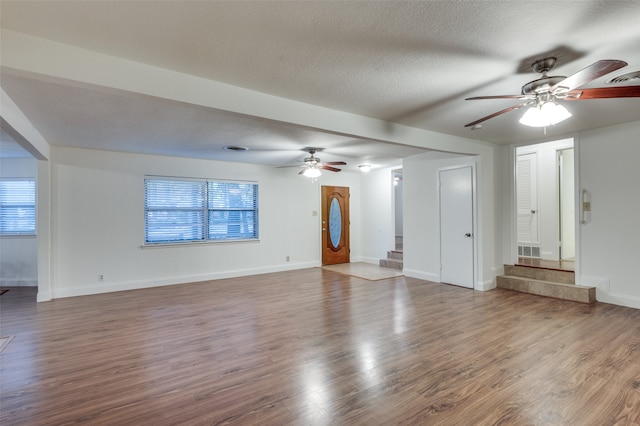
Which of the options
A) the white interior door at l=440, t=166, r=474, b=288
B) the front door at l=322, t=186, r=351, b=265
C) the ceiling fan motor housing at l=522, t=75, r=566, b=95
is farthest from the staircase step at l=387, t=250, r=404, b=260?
the ceiling fan motor housing at l=522, t=75, r=566, b=95

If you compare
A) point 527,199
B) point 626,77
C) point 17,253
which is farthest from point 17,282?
point 527,199

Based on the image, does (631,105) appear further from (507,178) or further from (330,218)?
(330,218)

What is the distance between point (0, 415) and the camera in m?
2.05

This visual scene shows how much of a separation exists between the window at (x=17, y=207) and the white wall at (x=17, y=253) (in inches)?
5.1

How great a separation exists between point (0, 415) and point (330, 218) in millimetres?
6582

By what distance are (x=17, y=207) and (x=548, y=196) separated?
34.6ft

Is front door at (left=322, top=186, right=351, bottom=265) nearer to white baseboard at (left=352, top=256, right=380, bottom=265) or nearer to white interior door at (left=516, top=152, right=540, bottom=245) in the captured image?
white baseboard at (left=352, top=256, right=380, bottom=265)

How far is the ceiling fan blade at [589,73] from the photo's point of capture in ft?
5.69

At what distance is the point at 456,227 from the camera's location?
18.2 ft

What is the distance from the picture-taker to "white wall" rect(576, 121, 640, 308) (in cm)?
414

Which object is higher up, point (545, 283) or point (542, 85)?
point (542, 85)

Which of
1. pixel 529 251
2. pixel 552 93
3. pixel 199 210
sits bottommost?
pixel 529 251

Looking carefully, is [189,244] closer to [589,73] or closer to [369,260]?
[369,260]

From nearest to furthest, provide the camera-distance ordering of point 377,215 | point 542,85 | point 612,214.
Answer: point 542,85 < point 612,214 < point 377,215
